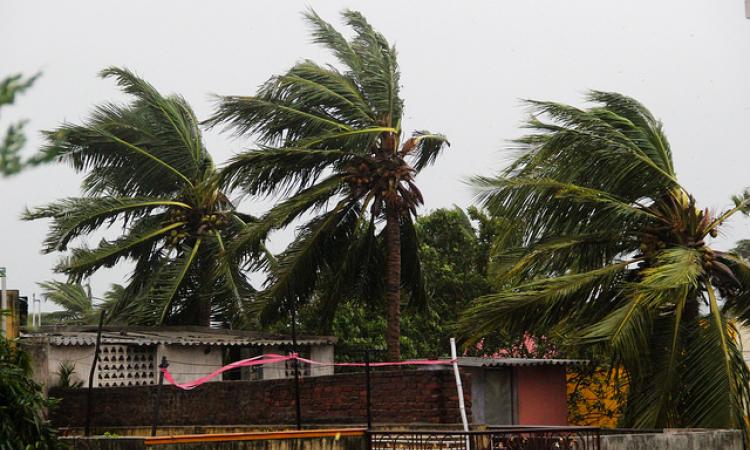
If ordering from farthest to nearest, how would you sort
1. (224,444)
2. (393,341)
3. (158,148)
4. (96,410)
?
(158,148), (393,341), (96,410), (224,444)

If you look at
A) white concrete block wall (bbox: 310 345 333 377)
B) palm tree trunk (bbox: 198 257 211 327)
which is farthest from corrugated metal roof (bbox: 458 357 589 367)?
palm tree trunk (bbox: 198 257 211 327)

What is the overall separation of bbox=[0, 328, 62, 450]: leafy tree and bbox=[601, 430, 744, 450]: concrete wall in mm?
6164

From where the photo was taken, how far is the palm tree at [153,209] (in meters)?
26.4

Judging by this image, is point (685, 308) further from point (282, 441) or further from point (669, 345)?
point (282, 441)

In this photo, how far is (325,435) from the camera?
12.3 meters

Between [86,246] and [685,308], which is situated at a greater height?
[86,246]

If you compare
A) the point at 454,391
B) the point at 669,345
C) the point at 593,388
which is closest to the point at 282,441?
the point at 454,391

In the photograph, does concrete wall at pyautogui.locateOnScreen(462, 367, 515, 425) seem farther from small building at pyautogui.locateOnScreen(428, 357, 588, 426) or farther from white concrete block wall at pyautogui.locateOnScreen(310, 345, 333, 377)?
Result: white concrete block wall at pyautogui.locateOnScreen(310, 345, 333, 377)

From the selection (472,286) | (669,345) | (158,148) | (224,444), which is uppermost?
(158,148)

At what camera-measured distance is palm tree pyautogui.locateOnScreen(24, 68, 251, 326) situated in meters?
26.4

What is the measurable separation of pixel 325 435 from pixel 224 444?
1.09 m

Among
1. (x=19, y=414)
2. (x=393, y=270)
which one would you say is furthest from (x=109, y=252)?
(x=19, y=414)

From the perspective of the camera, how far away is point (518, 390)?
72.3 feet

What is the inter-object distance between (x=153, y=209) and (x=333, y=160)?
7266 mm
